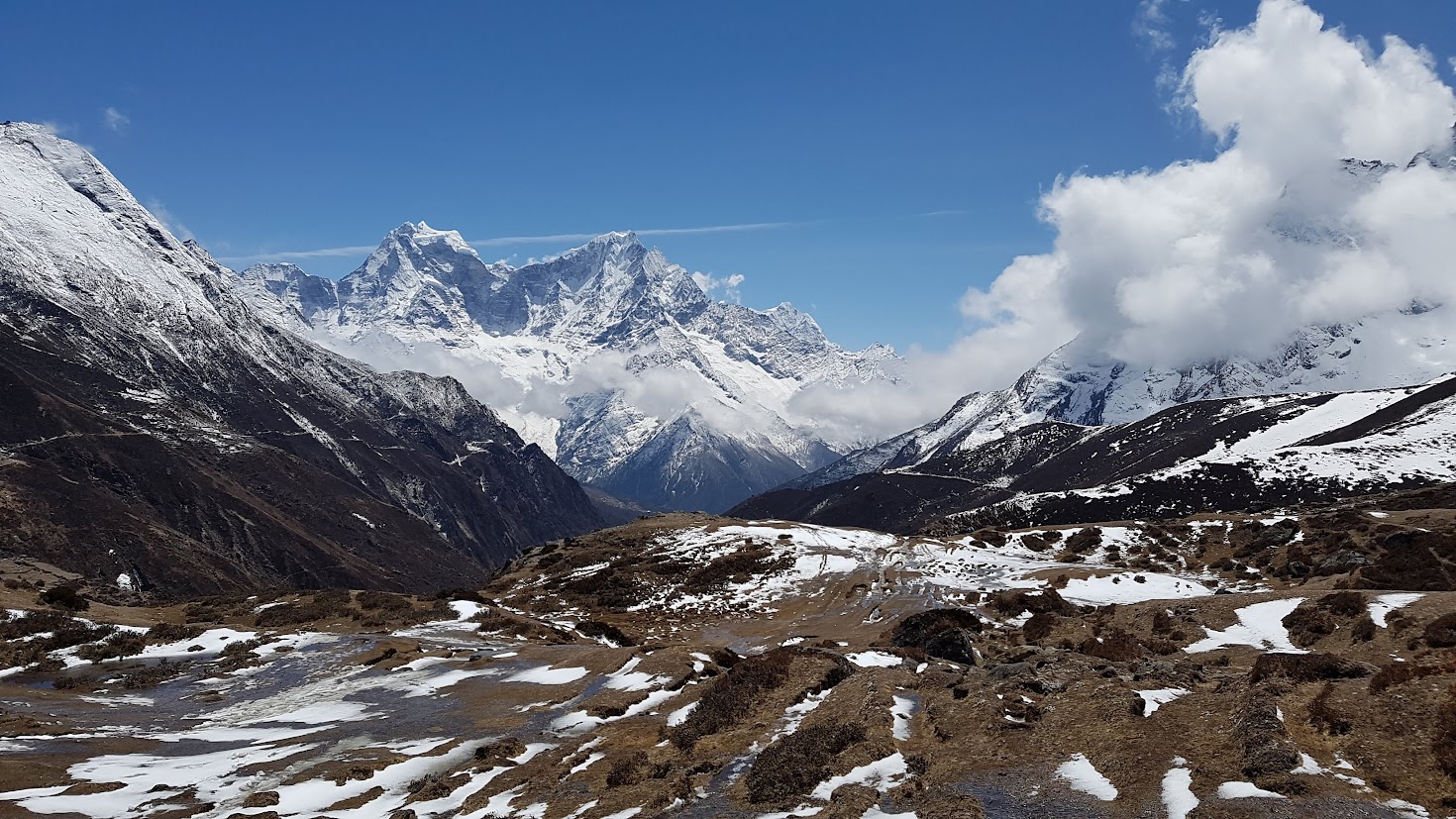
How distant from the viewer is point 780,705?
26016mm

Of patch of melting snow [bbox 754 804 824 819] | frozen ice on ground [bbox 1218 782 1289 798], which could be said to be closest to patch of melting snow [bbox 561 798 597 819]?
patch of melting snow [bbox 754 804 824 819]

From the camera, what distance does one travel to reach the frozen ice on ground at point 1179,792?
1500 cm

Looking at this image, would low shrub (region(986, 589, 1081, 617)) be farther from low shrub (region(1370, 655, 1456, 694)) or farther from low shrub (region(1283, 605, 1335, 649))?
low shrub (region(1370, 655, 1456, 694))

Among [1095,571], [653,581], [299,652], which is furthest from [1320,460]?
[299,652]

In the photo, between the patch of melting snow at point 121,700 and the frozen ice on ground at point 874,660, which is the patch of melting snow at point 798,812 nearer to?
the frozen ice on ground at point 874,660

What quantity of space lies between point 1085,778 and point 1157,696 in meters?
5.28

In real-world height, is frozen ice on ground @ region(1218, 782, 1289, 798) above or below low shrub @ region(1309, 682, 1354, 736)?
below

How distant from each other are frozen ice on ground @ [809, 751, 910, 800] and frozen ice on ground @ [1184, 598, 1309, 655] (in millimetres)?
20625

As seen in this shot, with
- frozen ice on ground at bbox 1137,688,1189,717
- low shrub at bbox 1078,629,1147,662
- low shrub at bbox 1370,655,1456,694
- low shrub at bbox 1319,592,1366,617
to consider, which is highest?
low shrub at bbox 1370,655,1456,694

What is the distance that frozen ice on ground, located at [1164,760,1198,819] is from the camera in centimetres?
1500

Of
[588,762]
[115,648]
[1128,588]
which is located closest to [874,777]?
[588,762]

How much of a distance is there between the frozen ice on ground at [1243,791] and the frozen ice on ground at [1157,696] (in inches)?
171

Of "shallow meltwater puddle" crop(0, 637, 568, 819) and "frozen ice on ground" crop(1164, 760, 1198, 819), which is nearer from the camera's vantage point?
"frozen ice on ground" crop(1164, 760, 1198, 819)

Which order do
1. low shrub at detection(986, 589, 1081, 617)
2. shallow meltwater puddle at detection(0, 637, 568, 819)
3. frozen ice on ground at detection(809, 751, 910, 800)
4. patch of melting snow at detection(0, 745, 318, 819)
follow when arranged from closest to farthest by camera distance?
frozen ice on ground at detection(809, 751, 910, 800)
patch of melting snow at detection(0, 745, 318, 819)
shallow meltwater puddle at detection(0, 637, 568, 819)
low shrub at detection(986, 589, 1081, 617)
